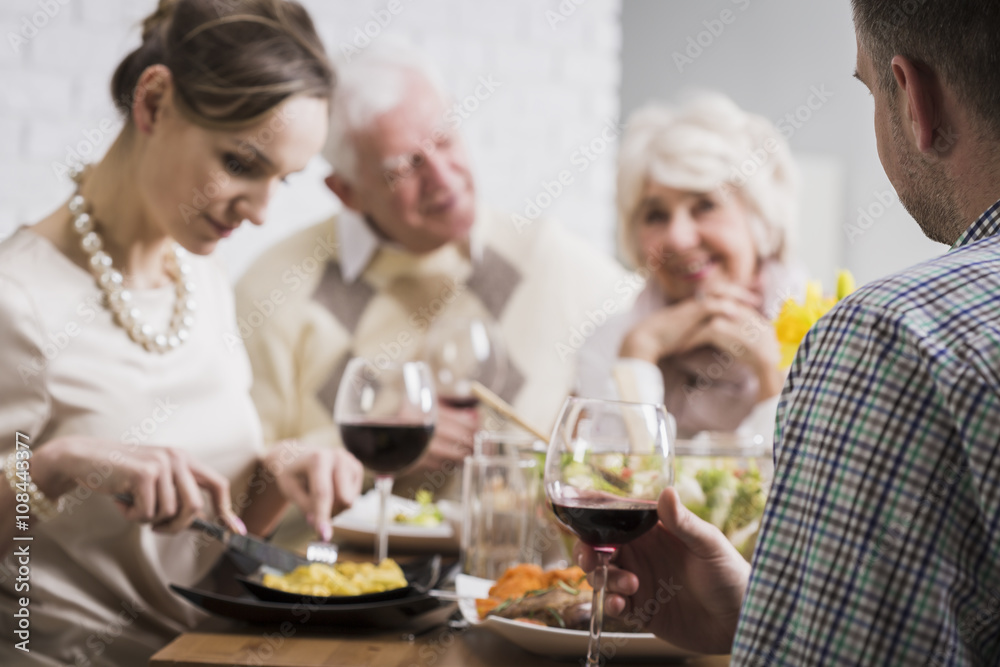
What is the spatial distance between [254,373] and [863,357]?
2.07m

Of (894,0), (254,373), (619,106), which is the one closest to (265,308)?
(254,373)

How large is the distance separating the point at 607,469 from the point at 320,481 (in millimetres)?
735

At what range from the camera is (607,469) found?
739 mm

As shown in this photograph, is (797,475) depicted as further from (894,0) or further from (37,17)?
(37,17)

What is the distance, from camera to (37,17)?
1.80 m

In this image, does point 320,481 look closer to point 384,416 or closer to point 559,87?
point 384,416

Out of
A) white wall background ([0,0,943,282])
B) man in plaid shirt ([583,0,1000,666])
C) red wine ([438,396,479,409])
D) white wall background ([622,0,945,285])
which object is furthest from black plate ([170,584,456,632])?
white wall background ([622,0,945,285])

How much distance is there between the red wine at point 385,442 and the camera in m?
1.24

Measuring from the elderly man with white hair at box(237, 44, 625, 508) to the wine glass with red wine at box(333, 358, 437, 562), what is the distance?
90 centimetres

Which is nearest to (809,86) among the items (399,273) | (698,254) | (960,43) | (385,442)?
(698,254)

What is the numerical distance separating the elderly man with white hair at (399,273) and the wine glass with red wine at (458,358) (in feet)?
0.24

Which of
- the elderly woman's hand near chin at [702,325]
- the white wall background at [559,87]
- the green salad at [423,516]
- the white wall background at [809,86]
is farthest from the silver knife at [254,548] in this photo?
the white wall background at [809,86]

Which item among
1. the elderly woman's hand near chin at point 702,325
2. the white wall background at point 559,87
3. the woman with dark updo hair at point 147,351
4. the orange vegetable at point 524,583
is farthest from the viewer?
the elderly woman's hand near chin at point 702,325

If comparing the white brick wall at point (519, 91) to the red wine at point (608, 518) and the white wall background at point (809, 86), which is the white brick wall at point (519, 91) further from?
the red wine at point (608, 518)
